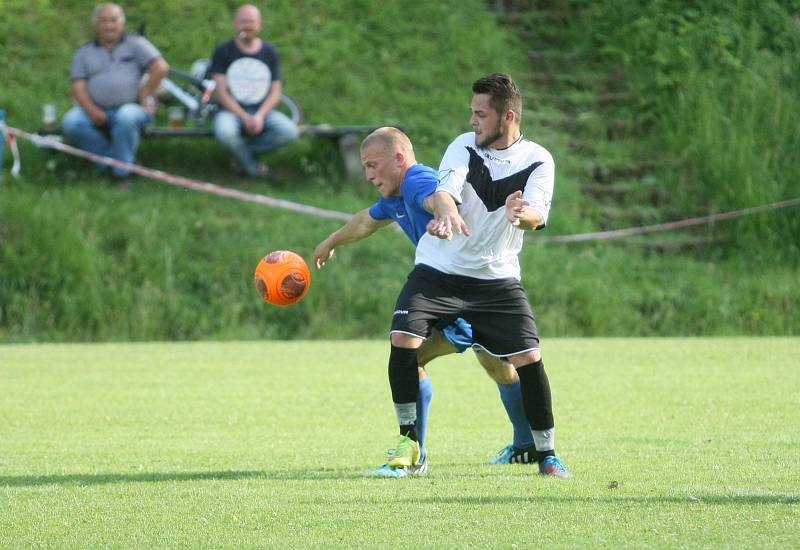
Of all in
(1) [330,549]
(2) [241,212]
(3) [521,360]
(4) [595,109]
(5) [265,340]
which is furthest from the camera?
(4) [595,109]

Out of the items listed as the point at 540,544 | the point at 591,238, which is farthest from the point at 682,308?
the point at 540,544

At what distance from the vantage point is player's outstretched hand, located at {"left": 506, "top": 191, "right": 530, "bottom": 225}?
6172 millimetres

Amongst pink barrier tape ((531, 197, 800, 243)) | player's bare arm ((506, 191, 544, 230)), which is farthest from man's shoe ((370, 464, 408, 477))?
pink barrier tape ((531, 197, 800, 243))

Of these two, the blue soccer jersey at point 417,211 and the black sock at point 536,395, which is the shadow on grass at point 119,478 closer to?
the blue soccer jersey at point 417,211

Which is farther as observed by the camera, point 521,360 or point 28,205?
point 28,205

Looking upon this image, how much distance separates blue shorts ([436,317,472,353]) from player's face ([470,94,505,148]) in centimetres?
90

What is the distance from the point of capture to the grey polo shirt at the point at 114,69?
17.1 meters

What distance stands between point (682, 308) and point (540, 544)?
42.4 feet

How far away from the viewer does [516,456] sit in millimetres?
7246

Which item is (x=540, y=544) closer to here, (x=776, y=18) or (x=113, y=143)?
(x=113, y=143)

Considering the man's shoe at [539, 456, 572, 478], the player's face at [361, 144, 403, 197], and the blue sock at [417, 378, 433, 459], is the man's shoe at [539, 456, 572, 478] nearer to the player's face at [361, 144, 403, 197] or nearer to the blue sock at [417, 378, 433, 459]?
the blue sock at [417, 378, 433, 459]

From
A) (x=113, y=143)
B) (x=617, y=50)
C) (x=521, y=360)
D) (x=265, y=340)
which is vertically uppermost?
(x=617, y=50)

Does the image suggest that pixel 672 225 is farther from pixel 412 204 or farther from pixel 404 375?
pixel 404 375

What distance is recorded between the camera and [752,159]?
19.4 metres
